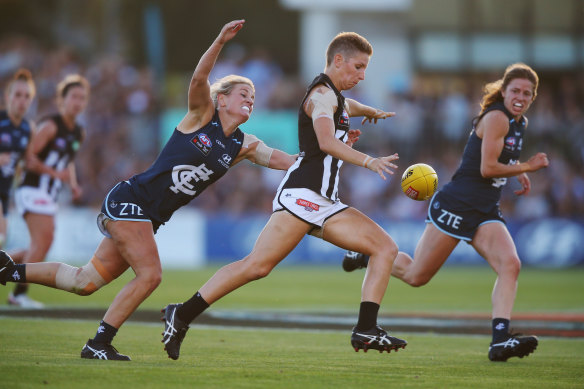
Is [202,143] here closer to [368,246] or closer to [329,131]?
[329,131]

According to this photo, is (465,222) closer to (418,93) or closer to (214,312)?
(214,312)

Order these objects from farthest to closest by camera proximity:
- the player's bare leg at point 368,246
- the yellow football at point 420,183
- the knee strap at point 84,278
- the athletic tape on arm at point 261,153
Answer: the athletic tape on arm at point 261,153, the yellow football at point 420,183, the knee strap at point 84,278, the player's bare leg at point 368,246

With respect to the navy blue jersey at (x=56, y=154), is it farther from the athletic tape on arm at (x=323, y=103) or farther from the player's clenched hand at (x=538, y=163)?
the player's clenched hand at (x=538, y=163)

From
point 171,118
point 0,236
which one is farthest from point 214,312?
point 171,118

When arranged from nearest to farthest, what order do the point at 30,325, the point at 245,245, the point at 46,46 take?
1. the point at 30,325
2. the point at 245,245
3. the point at 46,46

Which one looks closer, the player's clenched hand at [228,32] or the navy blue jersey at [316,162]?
the player's clenched hand at [228,32]

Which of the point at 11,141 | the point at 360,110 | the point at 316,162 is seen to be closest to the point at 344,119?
the point at 316,162

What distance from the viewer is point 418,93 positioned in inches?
918

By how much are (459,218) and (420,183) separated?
3.28ft

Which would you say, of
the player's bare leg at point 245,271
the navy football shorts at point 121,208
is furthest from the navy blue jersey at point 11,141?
the player's bare leg at point 245,271

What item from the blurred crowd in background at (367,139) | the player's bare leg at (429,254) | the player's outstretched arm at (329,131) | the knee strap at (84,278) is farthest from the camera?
the blurred crowd in background at (367,139)

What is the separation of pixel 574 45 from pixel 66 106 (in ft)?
66.9

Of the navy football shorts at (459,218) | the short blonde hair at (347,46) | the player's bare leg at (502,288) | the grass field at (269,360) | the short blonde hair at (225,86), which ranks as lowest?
the grass field at (269,360)

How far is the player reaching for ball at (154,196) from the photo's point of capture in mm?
7094
